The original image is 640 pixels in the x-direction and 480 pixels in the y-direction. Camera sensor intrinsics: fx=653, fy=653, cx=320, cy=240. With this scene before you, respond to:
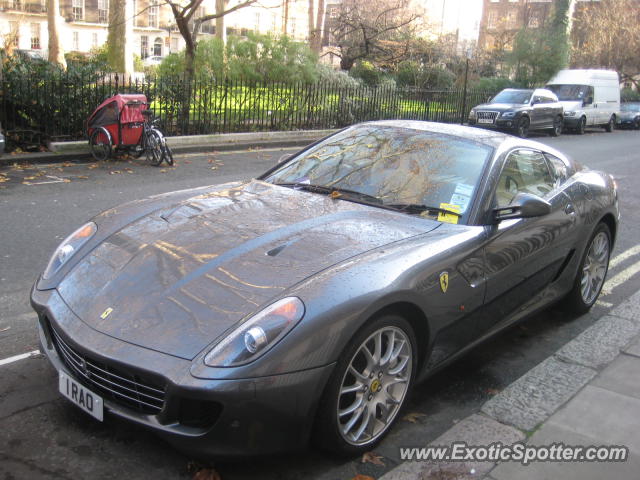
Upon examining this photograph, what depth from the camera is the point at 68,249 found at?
139 inches

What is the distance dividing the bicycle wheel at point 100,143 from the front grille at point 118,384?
9386mm

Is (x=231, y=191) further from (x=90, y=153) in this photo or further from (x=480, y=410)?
(x=90, y=153)

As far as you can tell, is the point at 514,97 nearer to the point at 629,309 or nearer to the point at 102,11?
the point at 629,309

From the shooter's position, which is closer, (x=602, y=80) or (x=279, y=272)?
(x=279, y=272)

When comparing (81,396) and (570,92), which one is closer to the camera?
(81,396)

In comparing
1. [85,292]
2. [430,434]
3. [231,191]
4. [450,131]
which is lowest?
[430,434]

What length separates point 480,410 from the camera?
3512mm

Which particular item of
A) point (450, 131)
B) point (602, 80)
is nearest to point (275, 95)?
point (450, 131)

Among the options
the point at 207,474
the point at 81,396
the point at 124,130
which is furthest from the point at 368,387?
the point at 124,130

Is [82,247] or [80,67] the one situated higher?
[80,67]

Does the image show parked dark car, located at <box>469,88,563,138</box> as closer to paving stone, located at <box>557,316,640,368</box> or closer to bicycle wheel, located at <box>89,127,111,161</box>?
bicycle wheel, located at <box>89,127,111,161</box>

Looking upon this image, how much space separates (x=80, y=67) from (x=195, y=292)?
11335 millimetres

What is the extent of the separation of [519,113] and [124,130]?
14.6 metres

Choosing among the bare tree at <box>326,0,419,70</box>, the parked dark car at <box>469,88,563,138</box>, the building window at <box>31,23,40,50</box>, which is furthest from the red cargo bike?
the building window at <box>31,23,40,50</box>
